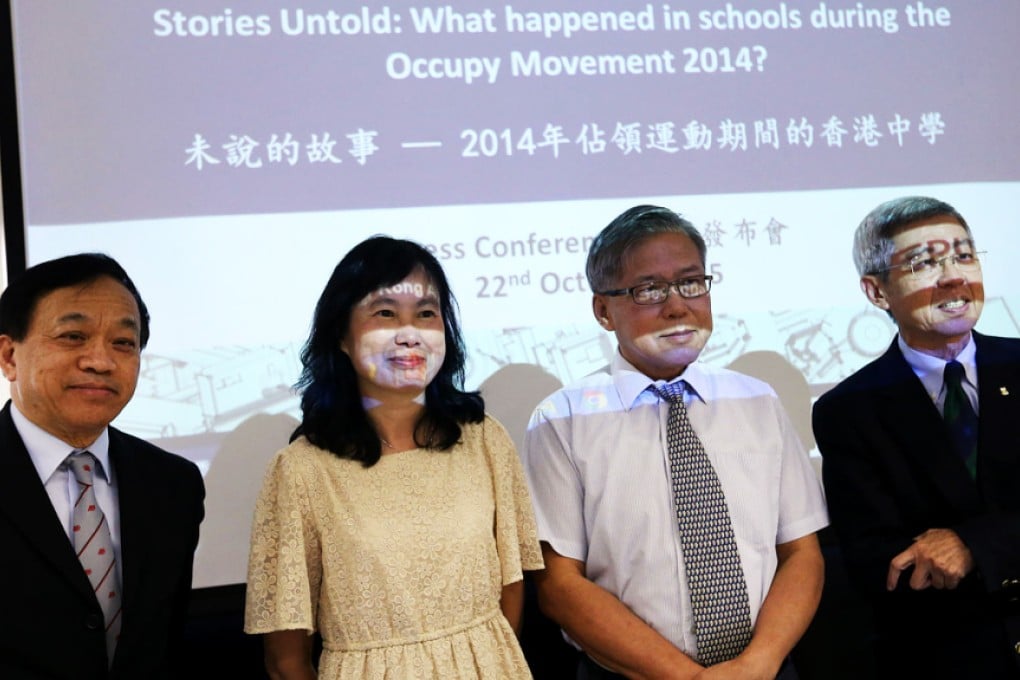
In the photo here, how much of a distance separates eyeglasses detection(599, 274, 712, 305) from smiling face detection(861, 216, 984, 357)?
2.04 ft

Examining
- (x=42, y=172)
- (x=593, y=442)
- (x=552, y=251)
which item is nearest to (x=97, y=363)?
(x=42, y=172)

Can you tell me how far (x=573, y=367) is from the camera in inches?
120

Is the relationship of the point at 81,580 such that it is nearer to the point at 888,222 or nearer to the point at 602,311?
the point at 602,311

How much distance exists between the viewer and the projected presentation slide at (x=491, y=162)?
2902mm

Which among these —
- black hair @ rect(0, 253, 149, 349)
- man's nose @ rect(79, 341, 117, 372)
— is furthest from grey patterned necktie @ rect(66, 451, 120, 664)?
black hair @ rect(0, 253, 149, 349)

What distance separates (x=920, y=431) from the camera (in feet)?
8.76

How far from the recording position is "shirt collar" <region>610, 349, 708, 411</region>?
263 cm

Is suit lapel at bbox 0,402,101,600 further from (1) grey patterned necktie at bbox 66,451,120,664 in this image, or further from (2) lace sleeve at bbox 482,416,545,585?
(2) lace sleeve at bbox 482,416,545,585

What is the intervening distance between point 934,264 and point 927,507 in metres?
0.66

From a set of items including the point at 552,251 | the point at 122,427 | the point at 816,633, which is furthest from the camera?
the point at 816,633

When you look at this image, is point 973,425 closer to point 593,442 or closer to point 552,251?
point 593,442

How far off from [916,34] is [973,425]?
4.37 ft

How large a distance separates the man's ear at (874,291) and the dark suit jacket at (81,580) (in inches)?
74.3

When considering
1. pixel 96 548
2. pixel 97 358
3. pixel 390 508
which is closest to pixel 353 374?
pixel 390 508
